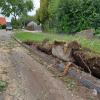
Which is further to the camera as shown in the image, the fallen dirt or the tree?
the tree

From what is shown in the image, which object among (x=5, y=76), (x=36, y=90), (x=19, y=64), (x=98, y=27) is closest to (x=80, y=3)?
(x=98, y=27)

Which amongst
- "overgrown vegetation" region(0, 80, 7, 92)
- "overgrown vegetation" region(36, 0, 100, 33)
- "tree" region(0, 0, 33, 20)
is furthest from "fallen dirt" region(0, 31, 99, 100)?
"tree" region(0, 0, 33, 20)

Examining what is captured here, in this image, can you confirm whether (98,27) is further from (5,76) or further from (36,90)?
(36,90)

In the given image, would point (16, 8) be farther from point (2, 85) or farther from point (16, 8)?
point (2, 85)

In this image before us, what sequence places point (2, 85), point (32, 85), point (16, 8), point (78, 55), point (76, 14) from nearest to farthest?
point (2, 85) → point (32, 85) → point (78, 55) → point (76, 14) → point (16, 8)

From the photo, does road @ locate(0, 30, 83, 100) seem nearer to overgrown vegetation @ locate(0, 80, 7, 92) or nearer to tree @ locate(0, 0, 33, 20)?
overgrown vegetation @ locate(0, 80, 7, 92)

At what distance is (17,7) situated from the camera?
53844mm

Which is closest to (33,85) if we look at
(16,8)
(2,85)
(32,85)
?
(32,85)

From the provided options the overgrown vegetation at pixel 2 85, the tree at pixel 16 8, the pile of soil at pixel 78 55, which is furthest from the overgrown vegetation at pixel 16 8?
the overgrown vegetation at pixel 2 85

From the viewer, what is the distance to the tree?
171 ft

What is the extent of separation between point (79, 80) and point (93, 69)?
0.58m

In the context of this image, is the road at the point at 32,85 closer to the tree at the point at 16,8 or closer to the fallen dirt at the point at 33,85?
the fallen dirt at the point at 33,85

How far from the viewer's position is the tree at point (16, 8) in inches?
2047

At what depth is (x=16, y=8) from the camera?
Result: 179ft
